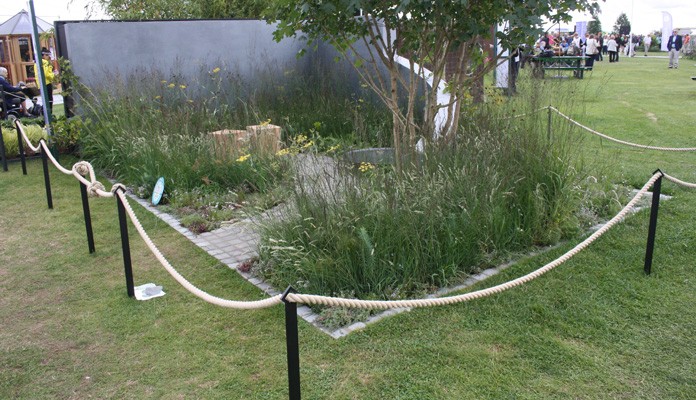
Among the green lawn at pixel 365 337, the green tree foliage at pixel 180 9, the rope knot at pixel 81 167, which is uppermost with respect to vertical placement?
the green tree foliage at pixel 180 9

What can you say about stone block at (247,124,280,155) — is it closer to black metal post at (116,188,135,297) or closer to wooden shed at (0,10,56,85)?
black metal post at (116,188,135,297)

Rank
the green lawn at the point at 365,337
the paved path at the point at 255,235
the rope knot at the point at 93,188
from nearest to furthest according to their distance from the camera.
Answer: the green lawn at the point at 365,337 → the paved path at the point at 255,235 → the rope knot at the point at 93,188

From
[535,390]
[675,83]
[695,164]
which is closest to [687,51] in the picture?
[675,83]

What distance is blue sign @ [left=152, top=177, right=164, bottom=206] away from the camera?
21.6 ft

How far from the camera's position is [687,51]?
3572 cm

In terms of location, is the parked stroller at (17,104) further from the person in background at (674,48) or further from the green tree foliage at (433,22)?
the person in background at (674,48)

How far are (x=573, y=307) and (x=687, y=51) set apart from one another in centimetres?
3825

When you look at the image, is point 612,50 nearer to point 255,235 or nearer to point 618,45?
point 618,45

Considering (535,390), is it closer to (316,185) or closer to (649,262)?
(649,262)

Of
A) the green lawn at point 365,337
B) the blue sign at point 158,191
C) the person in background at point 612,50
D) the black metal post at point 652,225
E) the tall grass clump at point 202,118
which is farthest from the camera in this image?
the person in background at point 612,50

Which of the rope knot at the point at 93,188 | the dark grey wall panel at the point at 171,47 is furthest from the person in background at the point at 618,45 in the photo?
the rope knot at the point at 93,188

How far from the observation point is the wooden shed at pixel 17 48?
1916 centimetres

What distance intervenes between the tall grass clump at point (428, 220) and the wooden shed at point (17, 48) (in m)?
17.7

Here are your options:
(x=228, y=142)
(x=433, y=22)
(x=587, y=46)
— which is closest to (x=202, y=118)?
(x=228, y=142)
